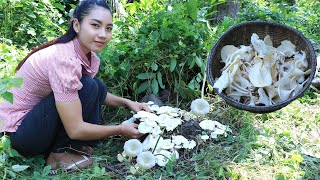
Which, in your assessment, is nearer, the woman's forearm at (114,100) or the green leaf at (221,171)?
the green leaf at (221,171)

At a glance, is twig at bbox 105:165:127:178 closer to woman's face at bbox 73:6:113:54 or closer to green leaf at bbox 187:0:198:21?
woman's face at bbox 73:6:113:54

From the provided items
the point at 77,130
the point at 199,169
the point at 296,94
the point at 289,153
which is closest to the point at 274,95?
the point at 296,94

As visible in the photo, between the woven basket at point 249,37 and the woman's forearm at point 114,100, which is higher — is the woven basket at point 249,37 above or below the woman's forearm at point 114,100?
above

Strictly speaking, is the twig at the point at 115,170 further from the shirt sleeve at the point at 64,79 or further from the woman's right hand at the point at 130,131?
the shirt sleeve at the point at 64,79

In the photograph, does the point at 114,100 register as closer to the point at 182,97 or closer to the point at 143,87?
the point at 143,87

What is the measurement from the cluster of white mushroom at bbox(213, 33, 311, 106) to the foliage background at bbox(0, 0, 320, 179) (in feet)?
0.86

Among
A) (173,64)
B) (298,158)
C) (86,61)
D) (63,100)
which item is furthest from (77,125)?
(298,158)

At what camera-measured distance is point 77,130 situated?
1980 millimetres

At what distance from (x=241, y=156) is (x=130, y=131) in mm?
672

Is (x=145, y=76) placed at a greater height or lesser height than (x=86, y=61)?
lesser

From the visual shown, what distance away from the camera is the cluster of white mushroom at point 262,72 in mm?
2381

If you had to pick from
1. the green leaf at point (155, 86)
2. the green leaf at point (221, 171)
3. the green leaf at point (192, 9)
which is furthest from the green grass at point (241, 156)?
the green leaf at point (192, 9)

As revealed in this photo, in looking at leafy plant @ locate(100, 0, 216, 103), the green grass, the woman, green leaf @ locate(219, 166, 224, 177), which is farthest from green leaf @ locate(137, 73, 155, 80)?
green leaf @ locate(219, 166, 224, 177)

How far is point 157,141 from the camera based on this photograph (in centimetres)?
Answer: 214
